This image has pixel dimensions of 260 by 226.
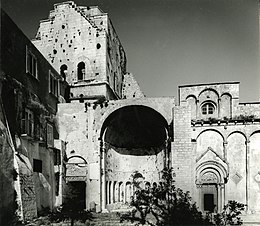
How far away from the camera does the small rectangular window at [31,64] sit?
661 inches

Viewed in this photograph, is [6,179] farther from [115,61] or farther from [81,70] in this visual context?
[115,61]

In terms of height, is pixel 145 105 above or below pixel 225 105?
below

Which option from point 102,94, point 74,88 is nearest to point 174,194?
point 102,94

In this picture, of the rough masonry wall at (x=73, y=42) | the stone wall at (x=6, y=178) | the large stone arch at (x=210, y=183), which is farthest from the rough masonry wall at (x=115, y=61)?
the stone wall at (x=6, y=178)

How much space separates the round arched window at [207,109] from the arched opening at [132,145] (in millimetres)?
5174

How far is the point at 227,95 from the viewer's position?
27.3 metres

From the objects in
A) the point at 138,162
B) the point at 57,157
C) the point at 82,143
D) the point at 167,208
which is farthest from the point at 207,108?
the point at 57,157

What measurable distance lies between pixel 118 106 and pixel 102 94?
11.8 feet

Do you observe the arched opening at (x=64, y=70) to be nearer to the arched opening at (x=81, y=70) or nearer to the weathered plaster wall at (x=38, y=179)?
the arched opening at (x=81, y=70)

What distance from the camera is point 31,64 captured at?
57.5ft

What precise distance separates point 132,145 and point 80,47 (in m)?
8.59

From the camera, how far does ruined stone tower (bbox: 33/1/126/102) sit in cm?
2525

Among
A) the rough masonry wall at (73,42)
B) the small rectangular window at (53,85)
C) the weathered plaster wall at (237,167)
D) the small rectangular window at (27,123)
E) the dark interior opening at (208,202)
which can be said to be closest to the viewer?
the small rectangular window at (27,123)

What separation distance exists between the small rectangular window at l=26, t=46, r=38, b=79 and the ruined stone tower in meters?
6.90
